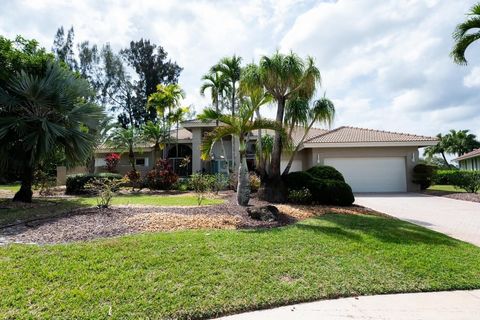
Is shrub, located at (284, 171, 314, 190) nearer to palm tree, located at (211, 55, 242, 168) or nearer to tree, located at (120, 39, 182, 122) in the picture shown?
palm tree, located at (211, 55, 242, 168)

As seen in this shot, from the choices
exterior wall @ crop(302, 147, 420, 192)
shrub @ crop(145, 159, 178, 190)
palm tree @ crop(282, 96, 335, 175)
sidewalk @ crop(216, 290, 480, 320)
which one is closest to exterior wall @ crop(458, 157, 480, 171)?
exterior wall @ crop(302, 147, 420, 192)

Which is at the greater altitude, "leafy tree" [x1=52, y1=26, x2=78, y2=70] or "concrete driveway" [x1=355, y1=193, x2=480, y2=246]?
"leafy tree" [x1=52, y1=26, x2=78, y2=70]

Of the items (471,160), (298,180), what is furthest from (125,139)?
(471,160)

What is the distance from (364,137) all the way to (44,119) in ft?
63.1

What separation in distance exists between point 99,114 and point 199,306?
1141 centimetres

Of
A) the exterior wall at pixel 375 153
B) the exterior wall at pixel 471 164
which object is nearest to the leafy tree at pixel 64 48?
the exterior wall at pixel 375 153

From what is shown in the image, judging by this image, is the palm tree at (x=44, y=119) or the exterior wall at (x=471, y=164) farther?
the exterior wall at (x=471, y=164)

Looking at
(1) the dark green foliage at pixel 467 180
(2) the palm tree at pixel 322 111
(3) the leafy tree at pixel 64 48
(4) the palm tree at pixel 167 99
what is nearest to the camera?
(2) the palm tree at pixel 322 111

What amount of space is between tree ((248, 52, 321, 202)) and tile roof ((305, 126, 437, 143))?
337 inches

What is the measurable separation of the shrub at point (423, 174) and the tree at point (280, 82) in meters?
11.8

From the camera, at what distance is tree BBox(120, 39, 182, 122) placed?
38.8 m

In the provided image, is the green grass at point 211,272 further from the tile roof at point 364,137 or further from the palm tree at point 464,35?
the tile roof at point 364,137

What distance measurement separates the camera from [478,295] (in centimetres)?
416

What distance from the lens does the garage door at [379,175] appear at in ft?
67.8
